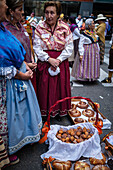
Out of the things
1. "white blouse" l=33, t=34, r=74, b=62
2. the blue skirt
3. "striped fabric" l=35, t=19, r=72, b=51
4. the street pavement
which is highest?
"striped fabric" l=35, t=19, r=72, b=51

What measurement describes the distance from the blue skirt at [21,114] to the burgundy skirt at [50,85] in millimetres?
562

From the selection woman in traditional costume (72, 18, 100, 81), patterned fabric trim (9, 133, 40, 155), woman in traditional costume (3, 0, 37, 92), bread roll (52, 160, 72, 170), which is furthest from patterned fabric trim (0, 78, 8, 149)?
woman in traditional costume (72, 18, 100, 81)

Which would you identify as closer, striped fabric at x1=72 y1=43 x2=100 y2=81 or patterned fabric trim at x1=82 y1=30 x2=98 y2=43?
patterned fabric trim at x1=82 y1=30 x2=98 y2=43

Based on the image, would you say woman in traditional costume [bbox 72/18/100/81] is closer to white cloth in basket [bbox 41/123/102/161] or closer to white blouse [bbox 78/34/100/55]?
white blouse [bbox 78/34/100/55]

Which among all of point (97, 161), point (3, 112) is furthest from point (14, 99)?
point (97, 161)

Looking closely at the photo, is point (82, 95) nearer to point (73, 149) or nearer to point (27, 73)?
point (73, 149)

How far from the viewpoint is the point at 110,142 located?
6.19 feet

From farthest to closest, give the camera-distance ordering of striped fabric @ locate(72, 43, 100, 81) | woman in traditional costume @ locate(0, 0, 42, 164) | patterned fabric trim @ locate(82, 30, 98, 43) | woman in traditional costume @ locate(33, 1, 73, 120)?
striped fabric @ locate(72, 43, 100, 81)
patterned fabric trim @ locate(82, 30, 98, 43)
woman in traditional costume @ locate(33, 1, 73, 120)
woman in traditional costume @ locate(0, 0, 42, 164)

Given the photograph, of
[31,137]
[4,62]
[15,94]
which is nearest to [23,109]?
[15,94]

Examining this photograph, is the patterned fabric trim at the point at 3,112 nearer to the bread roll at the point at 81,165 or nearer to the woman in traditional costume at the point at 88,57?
the bread roll at the point at 81,165

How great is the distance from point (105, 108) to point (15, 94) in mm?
2061

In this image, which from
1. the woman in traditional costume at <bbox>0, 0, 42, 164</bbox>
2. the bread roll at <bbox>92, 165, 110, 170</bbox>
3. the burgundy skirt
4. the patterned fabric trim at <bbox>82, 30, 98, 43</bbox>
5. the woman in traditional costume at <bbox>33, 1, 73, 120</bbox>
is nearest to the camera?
the woman in traditional costume at <bbox>0, 0, 42, 164</bbox>

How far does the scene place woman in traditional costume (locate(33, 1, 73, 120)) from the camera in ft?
7.42

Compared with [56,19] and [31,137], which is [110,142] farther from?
[56,19]
